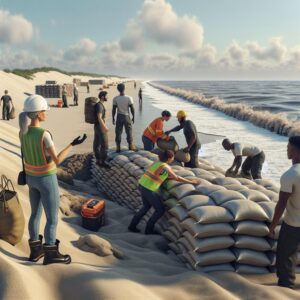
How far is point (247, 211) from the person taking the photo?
452 cm

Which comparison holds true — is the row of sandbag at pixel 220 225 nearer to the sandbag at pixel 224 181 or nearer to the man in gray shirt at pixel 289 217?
the sandbag at pixel 224 181

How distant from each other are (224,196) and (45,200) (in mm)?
2444

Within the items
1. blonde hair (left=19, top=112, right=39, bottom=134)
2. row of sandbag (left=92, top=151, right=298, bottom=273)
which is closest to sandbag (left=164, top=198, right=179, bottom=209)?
row of sandbag (left=92, top=151, right=298, bottom=273)

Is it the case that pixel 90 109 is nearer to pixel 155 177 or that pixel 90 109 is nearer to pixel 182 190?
pixel 155 177

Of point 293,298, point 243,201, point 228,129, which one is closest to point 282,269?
point 293,298

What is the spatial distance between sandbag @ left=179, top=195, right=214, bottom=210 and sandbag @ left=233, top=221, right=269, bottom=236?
1.57 feet

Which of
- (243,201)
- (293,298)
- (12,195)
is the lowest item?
(293,298)

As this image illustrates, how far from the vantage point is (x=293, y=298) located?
12.5 ft

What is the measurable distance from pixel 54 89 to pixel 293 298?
128ft

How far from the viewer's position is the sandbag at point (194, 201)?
4.75 metres

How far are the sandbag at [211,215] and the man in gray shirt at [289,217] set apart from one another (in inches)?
28.1

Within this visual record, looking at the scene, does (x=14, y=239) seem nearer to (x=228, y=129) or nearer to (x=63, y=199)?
(x=63, y=199)

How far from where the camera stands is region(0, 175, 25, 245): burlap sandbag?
383 centimetres

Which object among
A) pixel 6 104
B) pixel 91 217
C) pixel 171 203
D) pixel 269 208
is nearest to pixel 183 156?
pixel 171 203
